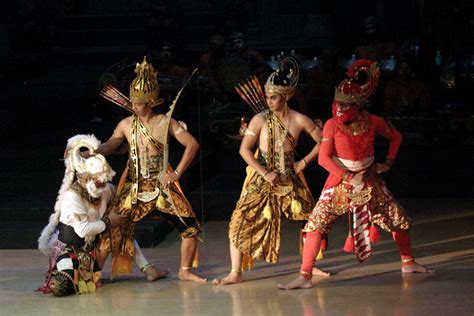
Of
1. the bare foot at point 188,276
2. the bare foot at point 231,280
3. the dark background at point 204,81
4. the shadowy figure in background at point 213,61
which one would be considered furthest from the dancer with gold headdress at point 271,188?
the shadowy figure in background at point 213,61

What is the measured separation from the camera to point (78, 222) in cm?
848

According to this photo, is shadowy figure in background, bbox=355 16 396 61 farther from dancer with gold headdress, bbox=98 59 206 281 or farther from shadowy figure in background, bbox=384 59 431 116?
dancer with gold headdress, bbox=98 59 206 281

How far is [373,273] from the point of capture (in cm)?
905

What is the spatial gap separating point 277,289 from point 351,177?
91 centimetres

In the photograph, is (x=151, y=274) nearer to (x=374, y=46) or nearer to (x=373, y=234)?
(x=373, y=234)

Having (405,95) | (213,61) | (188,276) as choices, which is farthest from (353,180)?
(213,61)

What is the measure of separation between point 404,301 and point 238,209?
4.52 ft

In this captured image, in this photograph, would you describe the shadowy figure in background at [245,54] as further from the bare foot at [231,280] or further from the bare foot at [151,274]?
the bare foot at [231,280]

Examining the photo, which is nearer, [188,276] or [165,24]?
[188,276]

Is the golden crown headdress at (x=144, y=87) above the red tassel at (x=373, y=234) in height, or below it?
above

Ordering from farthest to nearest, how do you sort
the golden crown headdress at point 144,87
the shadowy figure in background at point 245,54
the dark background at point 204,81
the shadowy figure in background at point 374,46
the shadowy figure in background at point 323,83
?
the shadowy figure in background at point 374,46, the shadowy figure in background at point 245,54, the shadowy figure in background at point 323,83, the dark background at point 204,81, the golden crown headdress at point 144,87

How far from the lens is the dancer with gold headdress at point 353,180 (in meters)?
8.51

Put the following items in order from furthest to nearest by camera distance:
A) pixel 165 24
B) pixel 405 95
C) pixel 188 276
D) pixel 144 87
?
pixel 165 24 < pixel 405 95 < pixel 188 276 < pixel 144 87

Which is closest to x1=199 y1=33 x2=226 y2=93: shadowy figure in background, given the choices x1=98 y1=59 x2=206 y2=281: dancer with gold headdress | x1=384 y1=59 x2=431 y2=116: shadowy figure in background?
x1=384 y1=59 x2=431 y2=116: shadowy figure in background
